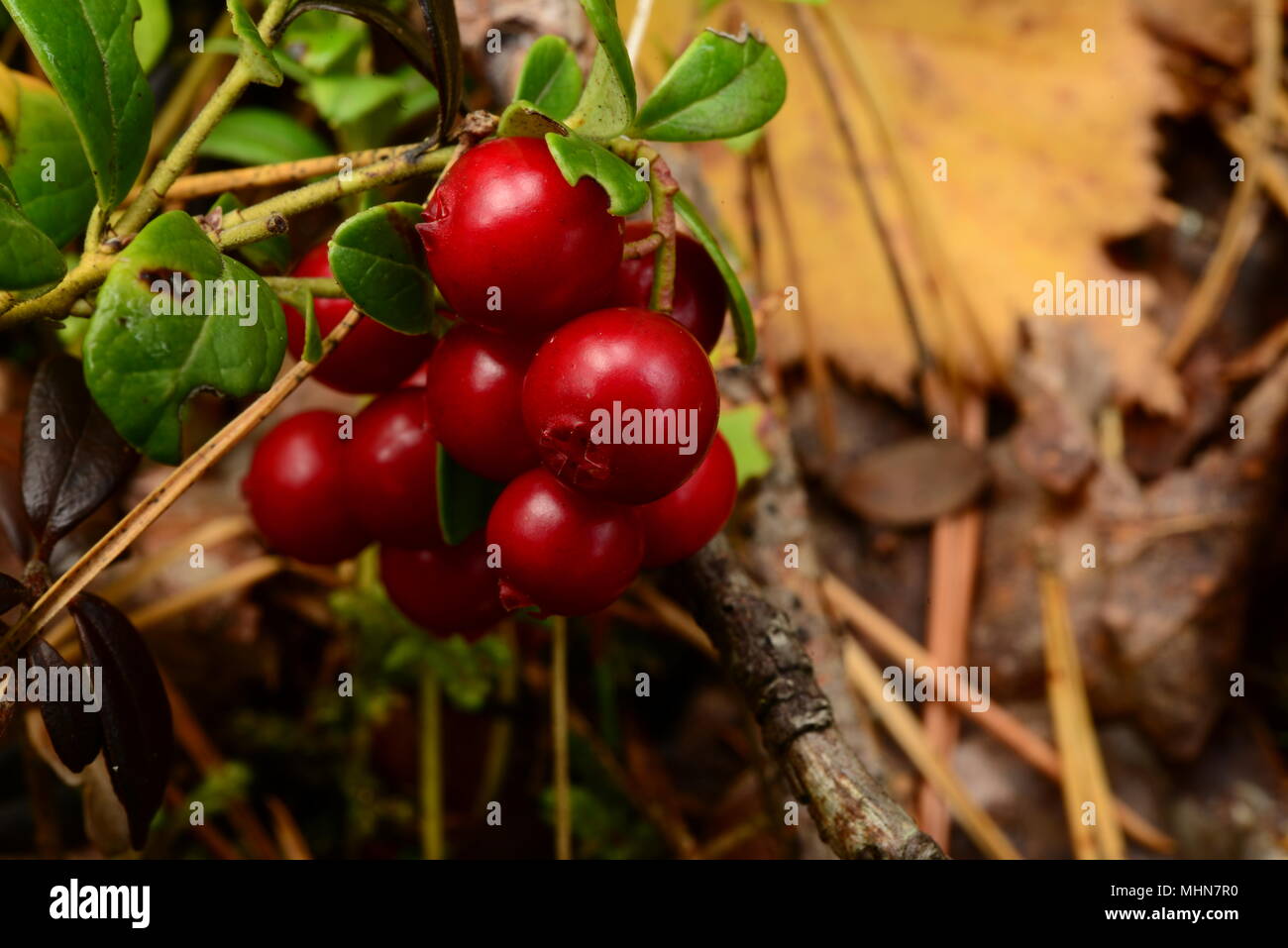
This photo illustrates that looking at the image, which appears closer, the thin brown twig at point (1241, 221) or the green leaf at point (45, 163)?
the green leaf at point (45, 163)

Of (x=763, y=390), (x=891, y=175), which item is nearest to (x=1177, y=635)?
(x=763, y=390)

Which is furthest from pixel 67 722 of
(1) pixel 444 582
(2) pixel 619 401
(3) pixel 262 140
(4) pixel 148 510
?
(3) pixel 262 140

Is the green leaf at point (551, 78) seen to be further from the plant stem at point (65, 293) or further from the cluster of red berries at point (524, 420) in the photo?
the plant stem at point (65, 293)

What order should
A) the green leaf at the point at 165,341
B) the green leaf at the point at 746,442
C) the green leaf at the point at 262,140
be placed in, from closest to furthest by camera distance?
the green leaf at the point at 165,341, the green leaf at the point at 746,442, the green leaf at the point at 262,140

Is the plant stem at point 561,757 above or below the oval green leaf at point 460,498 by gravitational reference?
below

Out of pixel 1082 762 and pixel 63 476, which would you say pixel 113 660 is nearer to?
pixel 63 476
